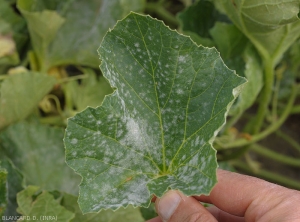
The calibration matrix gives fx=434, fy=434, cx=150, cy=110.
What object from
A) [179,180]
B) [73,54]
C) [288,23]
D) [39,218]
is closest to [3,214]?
[39,218]

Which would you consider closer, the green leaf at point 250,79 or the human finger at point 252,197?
the human finger at point 252,197

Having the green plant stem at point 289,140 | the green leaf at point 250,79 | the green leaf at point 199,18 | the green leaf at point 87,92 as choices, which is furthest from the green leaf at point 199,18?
the green plant stem at point 289,140

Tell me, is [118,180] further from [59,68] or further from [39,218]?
[59,68]

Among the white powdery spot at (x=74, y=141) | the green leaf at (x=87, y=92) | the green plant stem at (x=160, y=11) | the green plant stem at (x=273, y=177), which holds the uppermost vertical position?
the green plant stem at (x=160, y=11)

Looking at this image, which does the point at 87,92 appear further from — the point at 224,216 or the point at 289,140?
the point at 289,140

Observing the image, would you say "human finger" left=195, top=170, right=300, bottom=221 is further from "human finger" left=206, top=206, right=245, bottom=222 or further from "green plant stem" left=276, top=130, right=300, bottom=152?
"green plant stem" left=276, top=130, right=300, bottom=152

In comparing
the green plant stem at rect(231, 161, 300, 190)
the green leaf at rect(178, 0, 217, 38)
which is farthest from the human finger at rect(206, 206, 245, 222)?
the green plant stem at rect(231, 161, 300, 190)

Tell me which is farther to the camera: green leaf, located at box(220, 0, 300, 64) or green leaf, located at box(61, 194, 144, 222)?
green leaf, located at box(61, 194, 144, 222)

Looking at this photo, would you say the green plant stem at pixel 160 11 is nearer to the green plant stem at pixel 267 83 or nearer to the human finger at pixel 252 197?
the green plant stem at pixel 267 83
